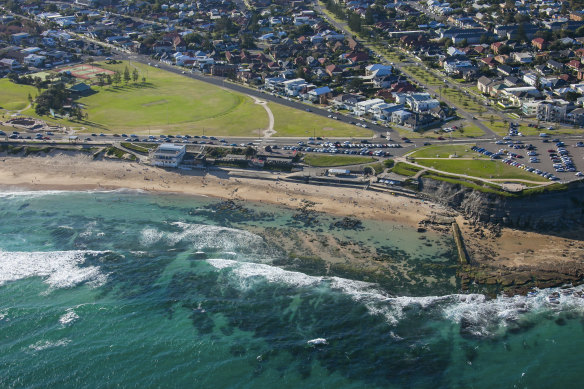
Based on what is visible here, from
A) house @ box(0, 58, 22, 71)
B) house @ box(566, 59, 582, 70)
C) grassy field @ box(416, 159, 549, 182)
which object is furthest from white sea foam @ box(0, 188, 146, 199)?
house @ box(566, 59, 582, 70)

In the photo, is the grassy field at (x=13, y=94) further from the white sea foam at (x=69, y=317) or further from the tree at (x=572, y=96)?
the tree at (x=572, y=96)

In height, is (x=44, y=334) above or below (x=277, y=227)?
below

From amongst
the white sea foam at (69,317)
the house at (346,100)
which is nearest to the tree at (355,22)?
the house at (346,100)

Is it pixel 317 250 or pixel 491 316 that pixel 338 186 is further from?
pixel 491 316

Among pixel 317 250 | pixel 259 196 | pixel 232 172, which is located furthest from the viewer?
pixel 232 172

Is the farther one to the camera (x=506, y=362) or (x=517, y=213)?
(x=517, y=213)

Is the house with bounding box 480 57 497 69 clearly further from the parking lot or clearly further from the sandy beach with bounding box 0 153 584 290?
the sandy beach with bounding box 0 153 584 290

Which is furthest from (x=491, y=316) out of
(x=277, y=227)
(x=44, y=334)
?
(x=44, y=334)
